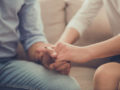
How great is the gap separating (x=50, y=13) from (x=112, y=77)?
73cm

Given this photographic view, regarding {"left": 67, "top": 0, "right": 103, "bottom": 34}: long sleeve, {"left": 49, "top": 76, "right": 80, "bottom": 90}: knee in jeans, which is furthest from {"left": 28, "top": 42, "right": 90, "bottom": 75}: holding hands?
{"left": 67, "top": 0, "right": 103, "bottom": 34}: long sleeve

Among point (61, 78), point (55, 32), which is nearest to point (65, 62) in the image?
point (61, 78)

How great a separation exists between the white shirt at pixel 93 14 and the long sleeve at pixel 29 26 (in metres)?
0.21

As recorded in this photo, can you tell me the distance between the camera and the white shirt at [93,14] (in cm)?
112

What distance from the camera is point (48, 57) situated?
1.02m

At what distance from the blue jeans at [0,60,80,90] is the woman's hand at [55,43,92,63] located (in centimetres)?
11

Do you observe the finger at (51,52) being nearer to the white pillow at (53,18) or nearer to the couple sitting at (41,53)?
the couple sitting at (41,53)

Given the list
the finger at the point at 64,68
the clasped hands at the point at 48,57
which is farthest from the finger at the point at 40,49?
the finger at the point at 64,68

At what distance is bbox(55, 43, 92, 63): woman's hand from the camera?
96 cm

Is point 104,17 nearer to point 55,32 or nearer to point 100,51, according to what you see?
point 55,32

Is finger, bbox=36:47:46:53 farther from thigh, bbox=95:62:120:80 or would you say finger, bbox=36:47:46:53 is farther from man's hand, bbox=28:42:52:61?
thigh, bbox=95:62:120:80

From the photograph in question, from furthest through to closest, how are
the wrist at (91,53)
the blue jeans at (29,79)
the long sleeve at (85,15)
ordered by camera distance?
the long sleeve at (85,15) → the wrist at (91,53) → the blue jeans at (29,79)

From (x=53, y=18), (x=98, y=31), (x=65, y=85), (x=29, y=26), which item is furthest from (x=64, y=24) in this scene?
(x=65, y=85)

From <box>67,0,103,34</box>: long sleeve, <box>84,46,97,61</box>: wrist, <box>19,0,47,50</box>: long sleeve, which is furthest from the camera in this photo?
<box>67,0,103,34</box>: long sleeve
